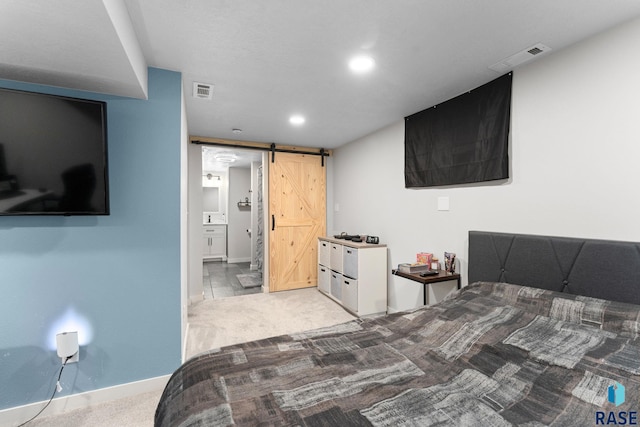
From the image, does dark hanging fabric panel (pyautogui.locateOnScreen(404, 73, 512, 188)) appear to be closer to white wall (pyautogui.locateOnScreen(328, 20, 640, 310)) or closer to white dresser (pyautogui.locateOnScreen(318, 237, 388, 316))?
white wall (pyautogui.locateOnScreen(328, 20, 640, 310))

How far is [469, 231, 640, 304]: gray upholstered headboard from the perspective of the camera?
1569 mm

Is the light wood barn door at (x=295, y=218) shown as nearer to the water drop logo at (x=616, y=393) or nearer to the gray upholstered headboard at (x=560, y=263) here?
the gray upholstered headboard at (x=560, y=263)

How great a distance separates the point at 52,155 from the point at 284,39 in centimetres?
166

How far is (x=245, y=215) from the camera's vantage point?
24.3ft

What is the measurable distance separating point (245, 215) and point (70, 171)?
5620 mm

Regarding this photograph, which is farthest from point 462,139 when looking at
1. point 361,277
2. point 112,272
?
point 112,272

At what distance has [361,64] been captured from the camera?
6.91 ft

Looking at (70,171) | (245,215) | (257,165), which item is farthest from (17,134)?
(245,215)

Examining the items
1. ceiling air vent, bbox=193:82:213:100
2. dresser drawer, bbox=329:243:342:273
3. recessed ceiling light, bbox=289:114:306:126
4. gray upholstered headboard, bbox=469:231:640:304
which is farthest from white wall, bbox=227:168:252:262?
gray upholstered headboard, bbox=469:231:640:304

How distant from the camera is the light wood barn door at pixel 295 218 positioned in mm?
4676

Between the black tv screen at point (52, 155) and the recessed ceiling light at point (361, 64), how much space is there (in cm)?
179

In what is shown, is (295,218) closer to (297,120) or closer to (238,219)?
(297,120)

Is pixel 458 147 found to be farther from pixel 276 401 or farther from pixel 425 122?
pixel 276 401

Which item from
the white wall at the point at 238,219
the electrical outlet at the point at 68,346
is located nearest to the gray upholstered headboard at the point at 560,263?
the electrical outlet at the point at 68,346
